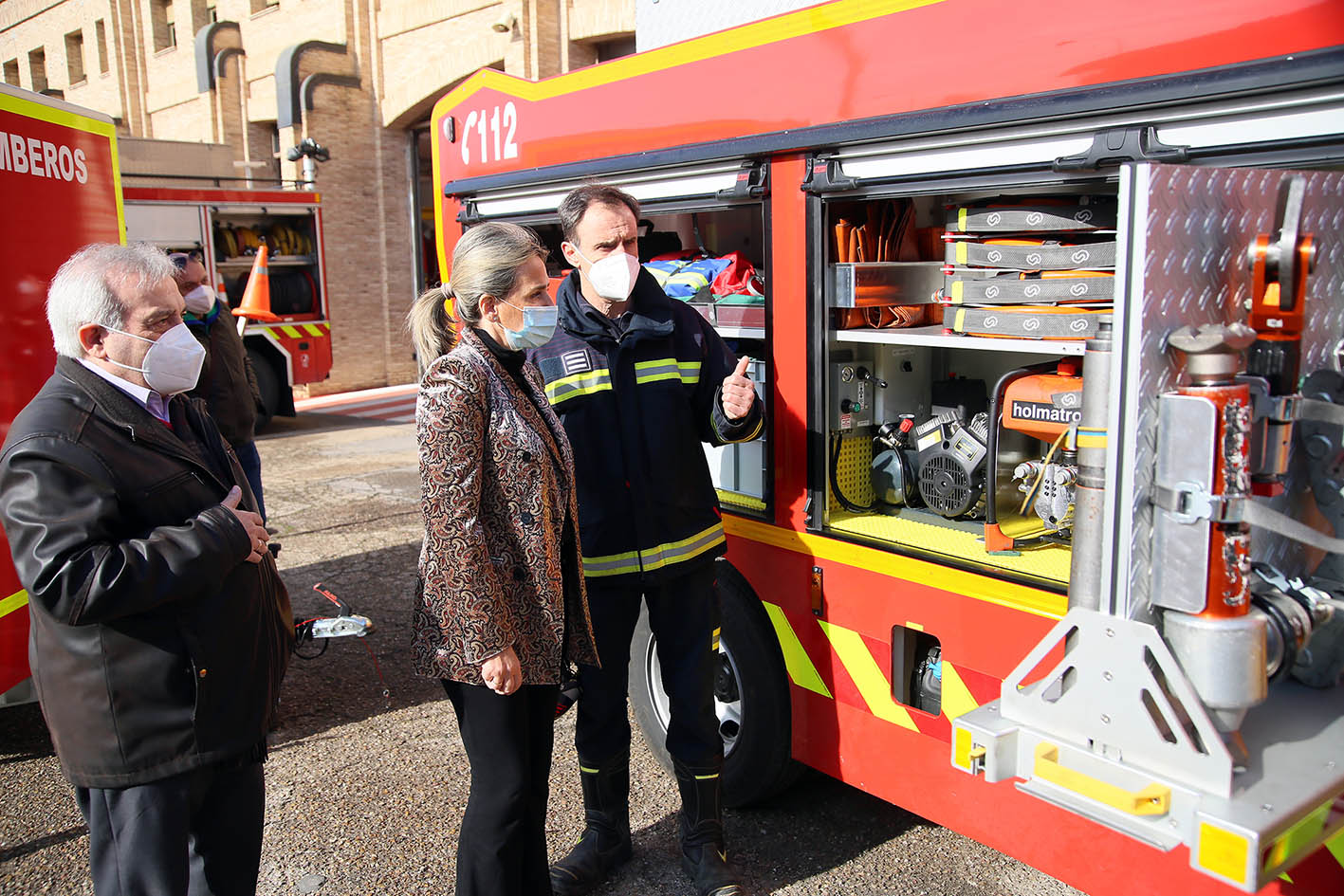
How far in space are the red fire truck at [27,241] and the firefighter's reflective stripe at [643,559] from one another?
2235 mm

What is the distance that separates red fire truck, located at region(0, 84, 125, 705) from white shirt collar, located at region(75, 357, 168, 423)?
1.71m

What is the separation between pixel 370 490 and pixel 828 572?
21.8 feet

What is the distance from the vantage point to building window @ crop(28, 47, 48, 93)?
26.2m

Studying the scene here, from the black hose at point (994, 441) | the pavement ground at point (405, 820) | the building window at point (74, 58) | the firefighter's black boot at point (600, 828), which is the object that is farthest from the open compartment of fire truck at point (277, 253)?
the building window at point (74, 58)

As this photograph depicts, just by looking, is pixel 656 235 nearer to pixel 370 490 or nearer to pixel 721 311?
pixel 721 311

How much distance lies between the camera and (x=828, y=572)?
10.0 ft

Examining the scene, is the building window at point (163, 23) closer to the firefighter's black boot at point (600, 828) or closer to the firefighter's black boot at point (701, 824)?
the firefighter's black boot at point (600, 828)

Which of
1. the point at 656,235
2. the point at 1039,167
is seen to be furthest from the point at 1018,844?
the point at 656,235

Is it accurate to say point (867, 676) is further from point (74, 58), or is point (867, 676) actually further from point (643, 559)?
point (74, 58)

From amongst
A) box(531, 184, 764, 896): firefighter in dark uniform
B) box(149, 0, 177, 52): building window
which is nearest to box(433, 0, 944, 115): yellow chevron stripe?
box(531, 184, 764, 896): firefighter in dark uniform

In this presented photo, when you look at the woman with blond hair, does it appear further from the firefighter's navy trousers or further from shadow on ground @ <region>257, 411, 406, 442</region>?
shadow on ground @ <region>257, 411, 406, 442</region>

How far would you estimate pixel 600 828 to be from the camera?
3.12m

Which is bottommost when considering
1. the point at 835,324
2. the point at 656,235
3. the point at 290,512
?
the point at 290,512

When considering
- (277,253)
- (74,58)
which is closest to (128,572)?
(277,253)
